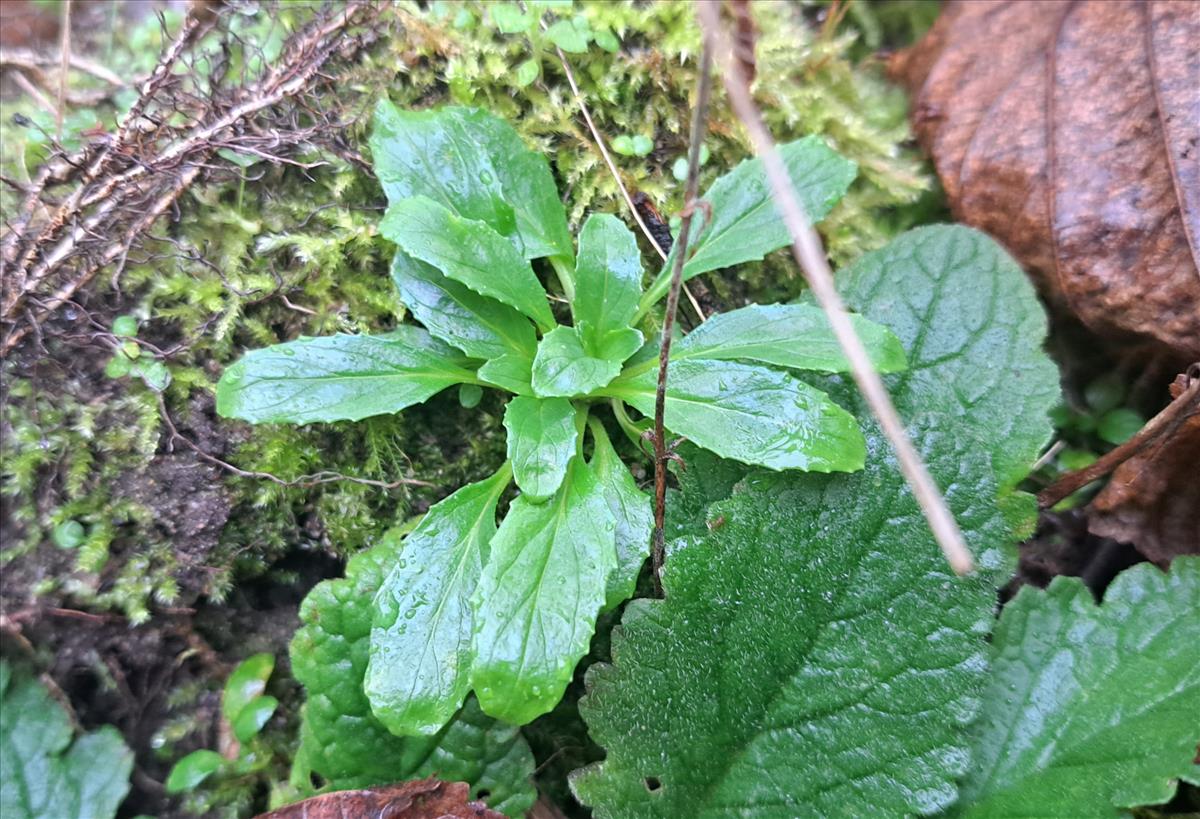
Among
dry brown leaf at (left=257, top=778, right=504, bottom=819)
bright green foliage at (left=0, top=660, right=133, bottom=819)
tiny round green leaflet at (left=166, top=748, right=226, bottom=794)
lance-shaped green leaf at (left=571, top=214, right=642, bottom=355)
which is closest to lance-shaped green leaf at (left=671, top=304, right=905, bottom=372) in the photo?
lance-shaped green leaf at (left=571, top=214, right=642, bottom=355)

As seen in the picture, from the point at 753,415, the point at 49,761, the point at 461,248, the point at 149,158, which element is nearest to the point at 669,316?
the point at 753,415

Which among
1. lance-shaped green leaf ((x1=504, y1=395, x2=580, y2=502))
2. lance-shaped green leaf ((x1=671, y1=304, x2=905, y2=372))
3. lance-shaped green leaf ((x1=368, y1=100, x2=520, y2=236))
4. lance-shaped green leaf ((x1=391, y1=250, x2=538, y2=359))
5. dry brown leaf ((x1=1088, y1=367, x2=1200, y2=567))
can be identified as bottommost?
dry brown leaf ((x1=1088, y1=367, x2=1200, y2=567))

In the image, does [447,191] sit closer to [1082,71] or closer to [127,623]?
[127,623]

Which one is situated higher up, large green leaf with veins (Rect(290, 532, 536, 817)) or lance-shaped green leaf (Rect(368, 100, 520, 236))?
lance-shaped green leaf (Rect(368, 100, 520, 236))

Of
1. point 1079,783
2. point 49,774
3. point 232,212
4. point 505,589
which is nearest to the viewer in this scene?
point 1079,783

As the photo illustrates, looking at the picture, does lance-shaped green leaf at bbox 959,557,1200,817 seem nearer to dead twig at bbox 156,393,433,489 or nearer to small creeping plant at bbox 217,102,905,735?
small creeping plant at bbox 217,102,905,735

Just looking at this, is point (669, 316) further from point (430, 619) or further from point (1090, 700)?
point (1090, 700)

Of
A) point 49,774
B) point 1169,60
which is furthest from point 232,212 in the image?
point 1169,60
